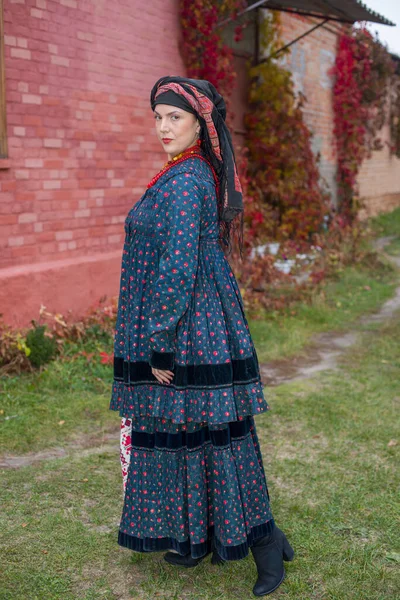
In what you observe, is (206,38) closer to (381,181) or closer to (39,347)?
(39,347)

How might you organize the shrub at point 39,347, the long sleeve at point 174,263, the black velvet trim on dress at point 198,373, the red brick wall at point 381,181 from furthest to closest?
1. the red brick wall at point 381,181
2. the shrub at point 39,347
3. the black velvet trim on dress at point 198,373
4. the long sleeve at point 174,263

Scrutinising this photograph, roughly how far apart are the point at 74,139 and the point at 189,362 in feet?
13.3

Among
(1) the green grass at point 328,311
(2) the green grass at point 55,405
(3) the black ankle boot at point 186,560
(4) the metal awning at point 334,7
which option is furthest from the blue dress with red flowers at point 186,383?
(4) the metal awning at point 334,7

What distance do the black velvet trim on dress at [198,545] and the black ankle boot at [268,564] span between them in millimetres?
45

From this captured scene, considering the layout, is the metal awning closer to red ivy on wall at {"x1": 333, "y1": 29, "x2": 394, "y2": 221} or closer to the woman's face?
red ivy on wall at {"x1": 333, "y1": 29, "x2": 394, "y2": 221}

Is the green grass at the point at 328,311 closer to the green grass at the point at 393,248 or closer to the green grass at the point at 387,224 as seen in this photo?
the green grass at the point at 393,248

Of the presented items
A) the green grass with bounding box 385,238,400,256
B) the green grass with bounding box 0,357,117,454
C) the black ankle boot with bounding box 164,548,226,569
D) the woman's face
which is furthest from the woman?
the green grass with bounding box 385,238,400,256

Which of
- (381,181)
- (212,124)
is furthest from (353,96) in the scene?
(212,124)

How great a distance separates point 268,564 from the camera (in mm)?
2711

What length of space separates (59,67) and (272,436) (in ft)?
11.8

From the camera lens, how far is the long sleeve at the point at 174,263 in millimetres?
2381

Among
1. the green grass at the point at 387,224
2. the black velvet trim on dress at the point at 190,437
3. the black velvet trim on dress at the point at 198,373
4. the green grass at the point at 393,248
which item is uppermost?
the green grass at the point at 387,224

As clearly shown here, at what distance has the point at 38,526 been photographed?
3.19 meters

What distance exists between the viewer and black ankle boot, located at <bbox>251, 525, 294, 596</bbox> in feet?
8.81
